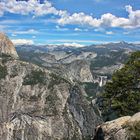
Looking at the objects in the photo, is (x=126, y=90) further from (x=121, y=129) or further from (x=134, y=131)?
(x=134, y=131)

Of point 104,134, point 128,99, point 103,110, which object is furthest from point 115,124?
point 103,110

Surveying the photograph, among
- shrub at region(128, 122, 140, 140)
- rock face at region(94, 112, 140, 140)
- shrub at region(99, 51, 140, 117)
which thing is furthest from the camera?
shrub at region(99, 51, 140, 117)

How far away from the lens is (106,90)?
78.2m

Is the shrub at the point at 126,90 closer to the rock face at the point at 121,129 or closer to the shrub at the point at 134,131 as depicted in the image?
the rock face at the point at 121,129

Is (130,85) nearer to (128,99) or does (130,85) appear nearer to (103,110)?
(128,99)

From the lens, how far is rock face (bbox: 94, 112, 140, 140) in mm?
51688

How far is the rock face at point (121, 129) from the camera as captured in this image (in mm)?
51688

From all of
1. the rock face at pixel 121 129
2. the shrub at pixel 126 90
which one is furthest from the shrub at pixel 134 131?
the shrub at pixel 126 90

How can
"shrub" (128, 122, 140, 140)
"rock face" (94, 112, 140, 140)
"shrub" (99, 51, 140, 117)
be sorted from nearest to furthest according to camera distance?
"shrub" (128, 122, 140, 140), "rock face" (94, 112, 140, 140), "shrub" (99, 51, 140, 117)

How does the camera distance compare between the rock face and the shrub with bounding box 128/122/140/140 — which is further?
the rock face

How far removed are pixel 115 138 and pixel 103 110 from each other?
26.6 m

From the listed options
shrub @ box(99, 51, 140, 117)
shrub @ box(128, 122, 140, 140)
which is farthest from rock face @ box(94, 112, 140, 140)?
shrub @ box(99, 51, 140, 117)

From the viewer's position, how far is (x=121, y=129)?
54156 mm

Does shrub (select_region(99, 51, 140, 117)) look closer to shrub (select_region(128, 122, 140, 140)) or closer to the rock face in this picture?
the rock face
